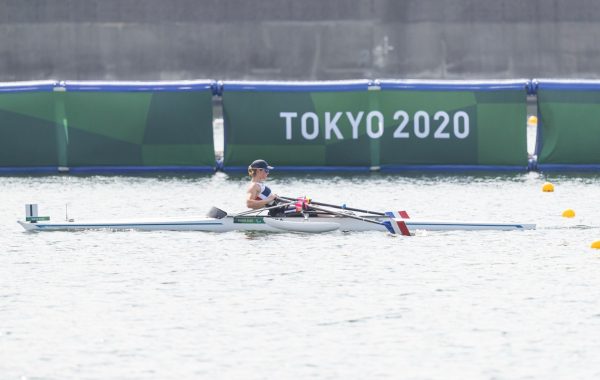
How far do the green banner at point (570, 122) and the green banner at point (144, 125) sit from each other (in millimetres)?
7226

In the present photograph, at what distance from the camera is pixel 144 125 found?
30953 millimetres

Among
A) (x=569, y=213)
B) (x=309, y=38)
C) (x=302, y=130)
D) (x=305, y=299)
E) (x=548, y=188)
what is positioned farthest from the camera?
(x=309, y=38)

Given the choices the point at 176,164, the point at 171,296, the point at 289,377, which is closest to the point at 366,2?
the point at 176,164

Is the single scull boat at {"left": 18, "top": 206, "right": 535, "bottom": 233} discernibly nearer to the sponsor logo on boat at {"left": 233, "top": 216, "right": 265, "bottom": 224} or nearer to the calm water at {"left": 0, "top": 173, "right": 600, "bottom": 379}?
the sponsor logo on boat at {"left": 233, "top": 216, "right": 265, "bottom": 224}

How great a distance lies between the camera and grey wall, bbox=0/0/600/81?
47.3 metres

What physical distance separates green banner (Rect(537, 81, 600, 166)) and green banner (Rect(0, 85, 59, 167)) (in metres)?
10.6

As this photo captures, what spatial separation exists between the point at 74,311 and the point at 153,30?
31.9 m

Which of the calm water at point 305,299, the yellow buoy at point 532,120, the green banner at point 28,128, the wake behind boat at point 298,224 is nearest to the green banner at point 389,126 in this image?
the green banner at point 28,128

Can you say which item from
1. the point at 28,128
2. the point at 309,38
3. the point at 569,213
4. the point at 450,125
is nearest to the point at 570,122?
the point at 450,125

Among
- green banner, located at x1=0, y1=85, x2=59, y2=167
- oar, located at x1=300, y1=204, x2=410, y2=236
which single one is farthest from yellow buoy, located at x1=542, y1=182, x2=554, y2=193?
green banner, located at x1=0, y1=85, x2=59, y2=167

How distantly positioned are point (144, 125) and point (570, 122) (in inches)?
360

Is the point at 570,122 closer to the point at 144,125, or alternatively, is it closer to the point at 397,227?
the point at 144,125

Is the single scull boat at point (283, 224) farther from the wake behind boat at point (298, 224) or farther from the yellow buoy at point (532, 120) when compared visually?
the yellow buoy at point (532, 120)

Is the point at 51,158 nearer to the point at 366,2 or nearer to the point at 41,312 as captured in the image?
the point at 41,312
